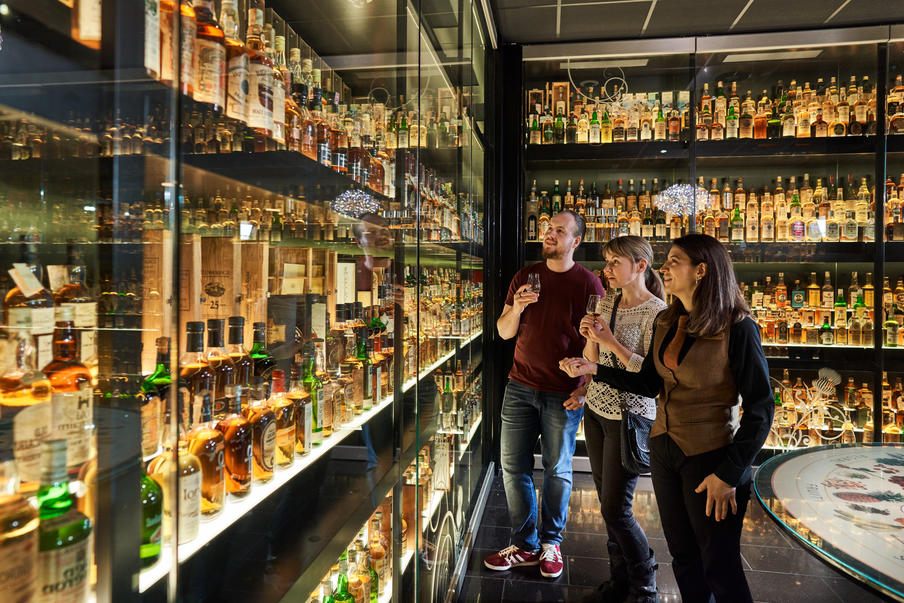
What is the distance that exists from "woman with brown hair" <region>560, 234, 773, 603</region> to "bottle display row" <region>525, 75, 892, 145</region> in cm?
270

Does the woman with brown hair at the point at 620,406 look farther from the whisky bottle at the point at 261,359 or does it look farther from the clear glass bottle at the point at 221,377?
the clear glass bottle at the point at 221,377

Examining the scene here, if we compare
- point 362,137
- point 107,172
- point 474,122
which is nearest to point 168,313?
point 107,172

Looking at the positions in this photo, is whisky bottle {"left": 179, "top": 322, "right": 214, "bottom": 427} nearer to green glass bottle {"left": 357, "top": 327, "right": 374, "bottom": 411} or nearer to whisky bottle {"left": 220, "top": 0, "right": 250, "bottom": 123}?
whisky bottle {"left": 220, "top": 0, "right": 250, "bottom": 123}

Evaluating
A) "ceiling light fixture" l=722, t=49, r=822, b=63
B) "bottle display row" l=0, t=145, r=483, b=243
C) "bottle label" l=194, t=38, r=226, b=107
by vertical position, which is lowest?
"bottle display row" l=0, t=145, r=483, b=243

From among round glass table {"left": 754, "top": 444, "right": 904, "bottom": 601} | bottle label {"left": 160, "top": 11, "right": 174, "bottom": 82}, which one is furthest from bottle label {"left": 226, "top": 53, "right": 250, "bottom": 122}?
round glass table {"left": 754, "top": 444, "right": 904, "bottom": 601}

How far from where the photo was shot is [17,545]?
504 mm

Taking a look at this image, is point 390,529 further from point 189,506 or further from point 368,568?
point 189,506

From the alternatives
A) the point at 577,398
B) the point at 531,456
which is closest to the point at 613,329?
the point at 577,398

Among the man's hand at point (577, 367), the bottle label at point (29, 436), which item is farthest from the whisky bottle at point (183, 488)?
the man's hand at point (577, 367)

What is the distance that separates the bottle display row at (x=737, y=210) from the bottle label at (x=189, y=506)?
12.8 feet

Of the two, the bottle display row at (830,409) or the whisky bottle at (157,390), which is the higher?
the whisky bottle at (157,390)

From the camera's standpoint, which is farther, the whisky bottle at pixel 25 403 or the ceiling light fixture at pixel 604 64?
the ceiling light fixture at pixel 604 64

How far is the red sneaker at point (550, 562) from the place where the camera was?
269 cm

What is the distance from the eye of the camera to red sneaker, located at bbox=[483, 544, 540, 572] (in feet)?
9.14
